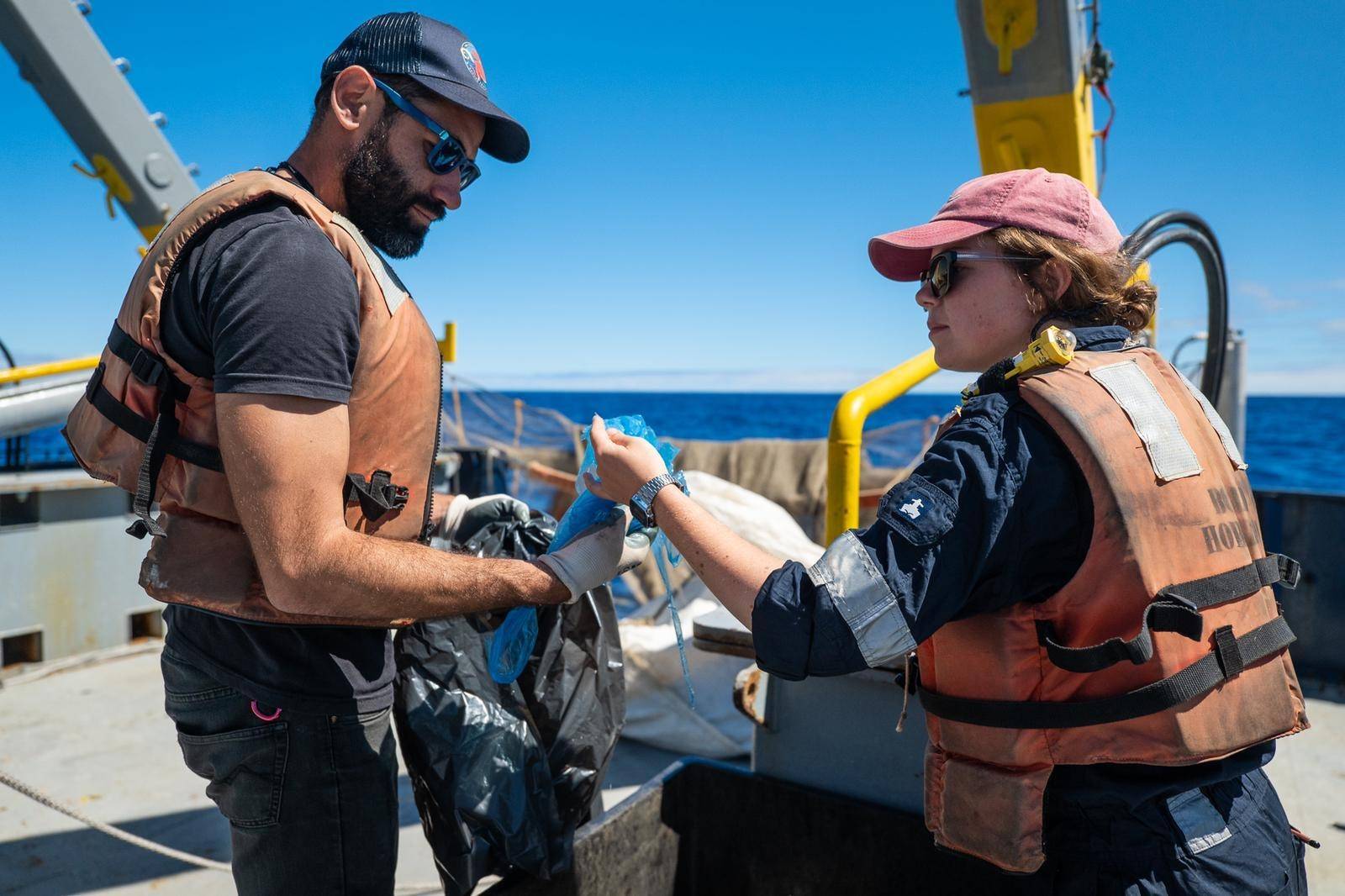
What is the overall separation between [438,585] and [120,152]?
18.3 feet

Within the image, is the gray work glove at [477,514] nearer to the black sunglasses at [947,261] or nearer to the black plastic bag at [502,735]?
the black plastic bag at [502,735]

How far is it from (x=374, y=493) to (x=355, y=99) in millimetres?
752

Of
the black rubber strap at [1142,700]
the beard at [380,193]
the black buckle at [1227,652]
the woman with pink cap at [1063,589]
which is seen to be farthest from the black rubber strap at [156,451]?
the black buckle at [1227,652]

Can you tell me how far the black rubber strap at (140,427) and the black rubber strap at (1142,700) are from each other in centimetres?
132

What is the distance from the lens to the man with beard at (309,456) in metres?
1.48

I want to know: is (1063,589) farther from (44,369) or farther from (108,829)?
(44,369)

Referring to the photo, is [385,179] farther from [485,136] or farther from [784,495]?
[784,495]

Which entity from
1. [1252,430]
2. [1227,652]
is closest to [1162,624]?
[1227,652]

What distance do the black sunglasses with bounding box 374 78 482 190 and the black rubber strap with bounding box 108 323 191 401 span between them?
62 cm

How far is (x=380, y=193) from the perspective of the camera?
180 cm

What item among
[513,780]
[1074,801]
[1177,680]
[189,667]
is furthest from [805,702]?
[189,667]

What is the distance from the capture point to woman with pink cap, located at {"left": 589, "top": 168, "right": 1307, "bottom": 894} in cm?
131

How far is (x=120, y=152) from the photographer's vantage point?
5.79m

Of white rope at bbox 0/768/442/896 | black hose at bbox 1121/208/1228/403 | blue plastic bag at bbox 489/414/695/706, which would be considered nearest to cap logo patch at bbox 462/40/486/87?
blue plastic bag at bbox 489/414/695/706
